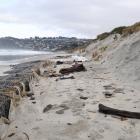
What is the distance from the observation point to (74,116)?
8508mm

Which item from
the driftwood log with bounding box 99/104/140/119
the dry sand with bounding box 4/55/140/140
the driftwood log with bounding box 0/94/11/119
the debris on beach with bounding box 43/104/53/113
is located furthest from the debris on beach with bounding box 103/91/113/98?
the driftwood log with bounding box 0/94/11/119

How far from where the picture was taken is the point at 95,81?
14.1m

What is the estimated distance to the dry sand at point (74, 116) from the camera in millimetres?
7250

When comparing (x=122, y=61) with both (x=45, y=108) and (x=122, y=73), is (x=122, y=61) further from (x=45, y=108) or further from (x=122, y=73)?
(x=45, y=108)

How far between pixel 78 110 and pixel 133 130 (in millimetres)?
2087

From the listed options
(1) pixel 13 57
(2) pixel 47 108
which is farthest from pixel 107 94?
(1) pixel 13 57

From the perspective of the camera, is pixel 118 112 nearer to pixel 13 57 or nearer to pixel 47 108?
pixel 47 108

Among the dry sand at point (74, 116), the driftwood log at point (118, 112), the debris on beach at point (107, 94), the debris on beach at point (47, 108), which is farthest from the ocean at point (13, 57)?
the driftwood log at point (118, 112)

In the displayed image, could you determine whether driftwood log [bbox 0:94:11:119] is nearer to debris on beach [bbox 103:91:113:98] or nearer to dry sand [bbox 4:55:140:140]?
dry sand [bbox 4:55:140:140]

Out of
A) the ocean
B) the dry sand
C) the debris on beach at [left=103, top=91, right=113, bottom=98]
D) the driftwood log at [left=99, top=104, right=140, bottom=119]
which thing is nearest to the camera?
the dry sand

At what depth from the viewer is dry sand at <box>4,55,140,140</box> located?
725 centimetres

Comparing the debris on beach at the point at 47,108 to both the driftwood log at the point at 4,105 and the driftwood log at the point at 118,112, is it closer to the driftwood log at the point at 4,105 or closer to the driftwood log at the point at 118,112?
the driftwood log at the point at 4,105

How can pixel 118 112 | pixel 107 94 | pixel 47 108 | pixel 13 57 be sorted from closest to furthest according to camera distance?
pixel 118 112 < pixel 47 108 < pixel 107 94 < pixel 13 57

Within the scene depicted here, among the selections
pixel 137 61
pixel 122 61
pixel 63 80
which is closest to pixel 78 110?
pixel 63 80
